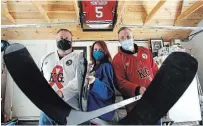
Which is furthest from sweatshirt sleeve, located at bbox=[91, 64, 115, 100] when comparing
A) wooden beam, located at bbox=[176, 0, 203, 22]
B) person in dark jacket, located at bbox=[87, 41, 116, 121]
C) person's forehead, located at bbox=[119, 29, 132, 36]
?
wooden beam, located at bbox=[176, 0, 203, 22]

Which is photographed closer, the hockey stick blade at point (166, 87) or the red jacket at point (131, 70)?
the hockey stick blade at point (166, 87)

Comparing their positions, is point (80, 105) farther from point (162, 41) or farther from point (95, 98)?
point (162, 41)

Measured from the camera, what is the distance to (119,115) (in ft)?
1.52

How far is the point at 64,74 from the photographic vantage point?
19.5 inches

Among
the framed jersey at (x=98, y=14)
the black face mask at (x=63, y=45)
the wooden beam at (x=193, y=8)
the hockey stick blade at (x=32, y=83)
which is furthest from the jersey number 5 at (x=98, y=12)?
the wooden beam at (x=193, y=8)

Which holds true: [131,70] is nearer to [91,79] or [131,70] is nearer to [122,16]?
[91,79]

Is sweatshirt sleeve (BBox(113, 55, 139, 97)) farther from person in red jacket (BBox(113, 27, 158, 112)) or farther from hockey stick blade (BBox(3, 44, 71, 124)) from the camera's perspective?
hockey stick blade (BBox(3, 44, 71, 124))

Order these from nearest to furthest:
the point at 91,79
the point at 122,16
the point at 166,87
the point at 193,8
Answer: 1. the point at 166,87
2. the point at 91,79
3. the point at 122,16
4. the point at 193,8

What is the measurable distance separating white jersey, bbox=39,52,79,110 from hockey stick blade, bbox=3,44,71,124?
6cm

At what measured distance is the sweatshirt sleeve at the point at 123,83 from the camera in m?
0.52

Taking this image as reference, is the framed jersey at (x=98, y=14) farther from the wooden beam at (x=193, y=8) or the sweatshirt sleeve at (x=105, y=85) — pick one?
the wooden beam at (x=193, y=8)

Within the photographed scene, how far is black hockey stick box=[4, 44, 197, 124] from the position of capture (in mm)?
340

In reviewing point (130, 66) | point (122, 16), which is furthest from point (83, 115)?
point (122, 16)

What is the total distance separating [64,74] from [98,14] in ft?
Answer: 0.59
